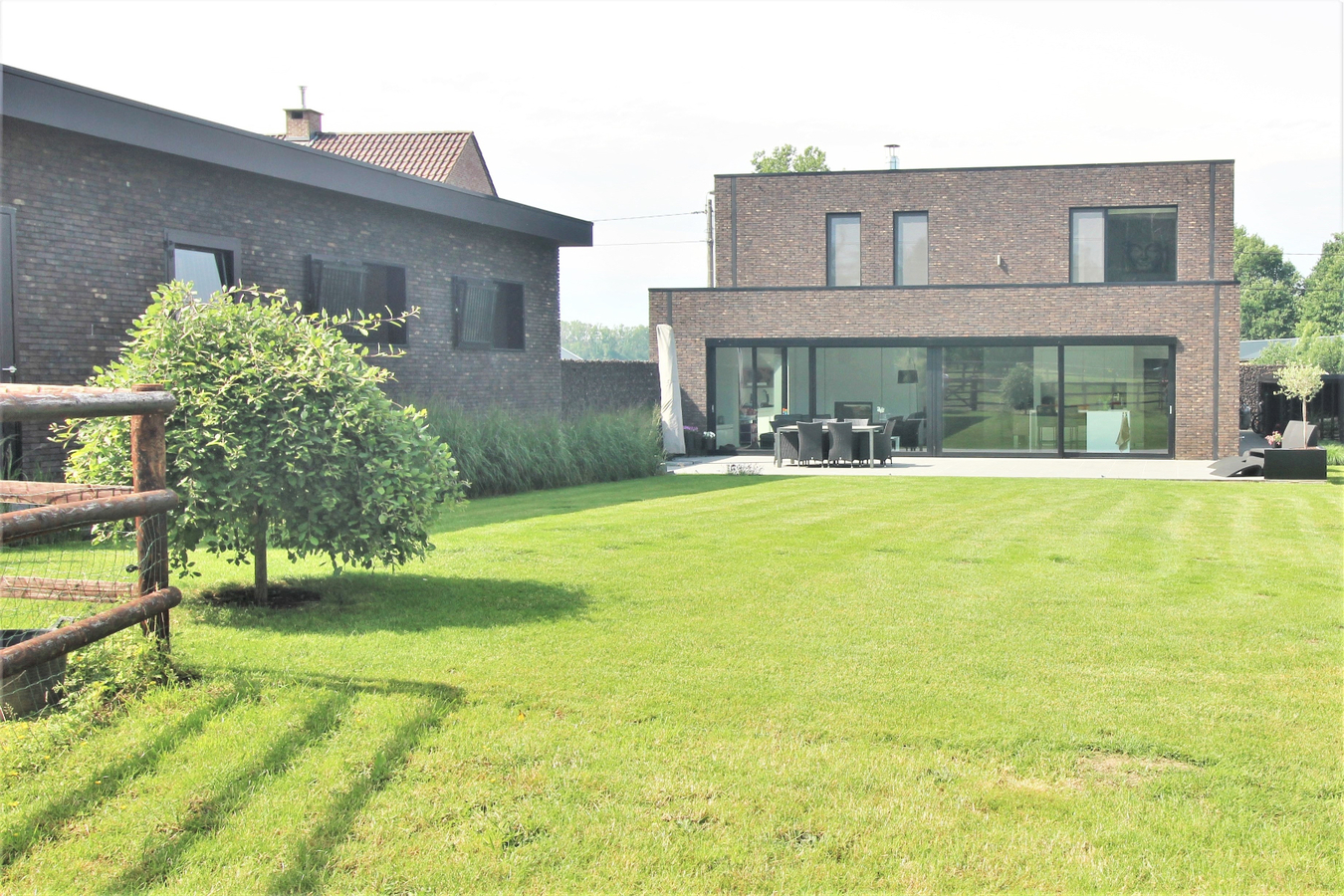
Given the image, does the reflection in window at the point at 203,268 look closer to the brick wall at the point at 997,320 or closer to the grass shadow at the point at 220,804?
the grass shadow at the point at 220,804

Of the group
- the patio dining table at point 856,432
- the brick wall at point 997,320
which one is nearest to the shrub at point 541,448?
the patio dining table at point 856,432

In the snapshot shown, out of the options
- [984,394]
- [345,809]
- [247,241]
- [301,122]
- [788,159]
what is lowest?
[345,809]

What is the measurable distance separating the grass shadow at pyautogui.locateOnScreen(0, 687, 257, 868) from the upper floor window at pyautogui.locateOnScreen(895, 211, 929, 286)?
23383 millimetres

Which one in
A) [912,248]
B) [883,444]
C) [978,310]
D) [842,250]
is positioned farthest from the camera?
[842,250]

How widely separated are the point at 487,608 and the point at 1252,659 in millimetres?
3886

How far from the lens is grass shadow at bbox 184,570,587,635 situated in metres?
5.66

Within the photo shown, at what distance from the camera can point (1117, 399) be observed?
2250cm

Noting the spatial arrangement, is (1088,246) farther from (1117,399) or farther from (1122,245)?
(1117,399)

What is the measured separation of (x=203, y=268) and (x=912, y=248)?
57.2 ft

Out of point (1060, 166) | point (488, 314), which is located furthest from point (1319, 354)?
point (488, 314)

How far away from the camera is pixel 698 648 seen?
521 cm

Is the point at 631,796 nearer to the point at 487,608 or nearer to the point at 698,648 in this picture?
the point at 698,648

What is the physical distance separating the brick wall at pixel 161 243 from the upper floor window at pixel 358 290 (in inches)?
6.4

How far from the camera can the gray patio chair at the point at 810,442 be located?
19.5m
